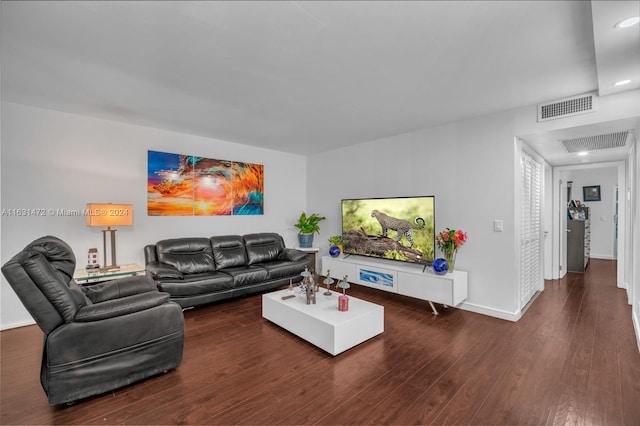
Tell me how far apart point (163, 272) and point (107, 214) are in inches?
37.0

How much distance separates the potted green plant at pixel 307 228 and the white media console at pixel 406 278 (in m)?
0.86

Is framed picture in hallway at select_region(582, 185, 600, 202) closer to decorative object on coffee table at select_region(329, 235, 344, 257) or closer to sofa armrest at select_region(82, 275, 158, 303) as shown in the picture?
decorative object on coffee table at select_region(329, 235, 344, 257)

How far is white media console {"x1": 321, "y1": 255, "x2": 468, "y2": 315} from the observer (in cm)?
355

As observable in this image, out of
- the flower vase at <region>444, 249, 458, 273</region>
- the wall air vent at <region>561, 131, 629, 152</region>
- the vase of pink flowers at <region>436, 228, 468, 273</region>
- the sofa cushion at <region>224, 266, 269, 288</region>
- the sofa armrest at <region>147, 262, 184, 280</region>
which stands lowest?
the sofa cushion at <region>224, 266, 269, 288</region>

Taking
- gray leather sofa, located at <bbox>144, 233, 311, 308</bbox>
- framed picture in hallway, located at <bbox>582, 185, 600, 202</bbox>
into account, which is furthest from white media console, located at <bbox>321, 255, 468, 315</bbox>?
framed picture in hallway, located at <bbox>582, 185, 600, 202</bbox>

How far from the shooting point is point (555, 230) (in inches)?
205

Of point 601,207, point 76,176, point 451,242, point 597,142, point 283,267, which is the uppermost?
point 597,142

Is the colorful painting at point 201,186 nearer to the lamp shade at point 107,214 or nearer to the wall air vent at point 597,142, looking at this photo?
the lamp shade at point 107,214

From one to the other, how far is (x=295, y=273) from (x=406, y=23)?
12.6 ft

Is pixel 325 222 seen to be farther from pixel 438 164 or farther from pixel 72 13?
pixel 72 13

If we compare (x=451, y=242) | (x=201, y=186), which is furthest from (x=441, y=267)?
(x=201, y=186)

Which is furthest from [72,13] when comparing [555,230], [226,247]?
[555,230]

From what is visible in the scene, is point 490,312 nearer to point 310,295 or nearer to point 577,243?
point 310,295

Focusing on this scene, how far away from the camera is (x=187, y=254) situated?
4312mm
